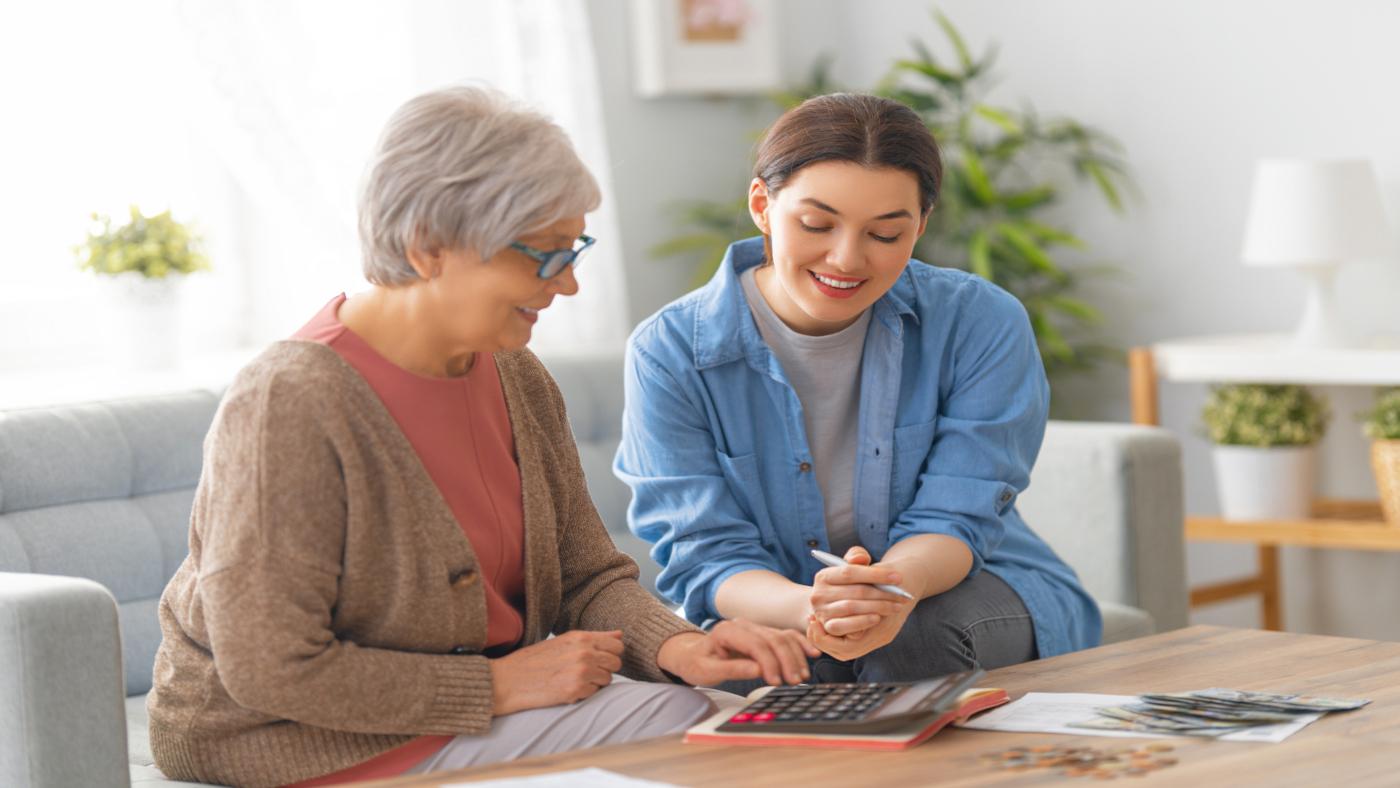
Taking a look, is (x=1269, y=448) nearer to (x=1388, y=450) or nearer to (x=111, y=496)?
(x=1388, y=450)

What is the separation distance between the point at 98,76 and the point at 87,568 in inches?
58.6

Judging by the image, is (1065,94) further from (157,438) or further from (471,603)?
(471,603)

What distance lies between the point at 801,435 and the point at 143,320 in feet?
4.91

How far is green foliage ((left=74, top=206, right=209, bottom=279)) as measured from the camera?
3051mm

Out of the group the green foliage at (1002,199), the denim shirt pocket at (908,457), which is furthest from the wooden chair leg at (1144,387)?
the denim shirt pocket at (908,457)

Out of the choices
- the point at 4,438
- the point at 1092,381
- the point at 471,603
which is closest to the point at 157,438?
the point at 4,438

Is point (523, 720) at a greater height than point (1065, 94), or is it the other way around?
point (1065, 94)

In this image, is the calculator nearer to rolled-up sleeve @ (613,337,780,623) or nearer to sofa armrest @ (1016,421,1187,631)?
rolled-up sleeve @ (613,337,780,623)

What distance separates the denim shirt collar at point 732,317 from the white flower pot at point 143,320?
1.31 metres

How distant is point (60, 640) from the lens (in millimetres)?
1725

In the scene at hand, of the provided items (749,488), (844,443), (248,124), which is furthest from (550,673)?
(248,124)

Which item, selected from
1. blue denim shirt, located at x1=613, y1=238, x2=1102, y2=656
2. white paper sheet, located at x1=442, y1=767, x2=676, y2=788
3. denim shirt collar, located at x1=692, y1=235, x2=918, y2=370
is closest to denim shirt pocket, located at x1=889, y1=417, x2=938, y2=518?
blue denim shirt, located at x1=613, y1=238, x2=1102, y2=656

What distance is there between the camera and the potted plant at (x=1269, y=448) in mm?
3363

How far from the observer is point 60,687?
1.73 m
